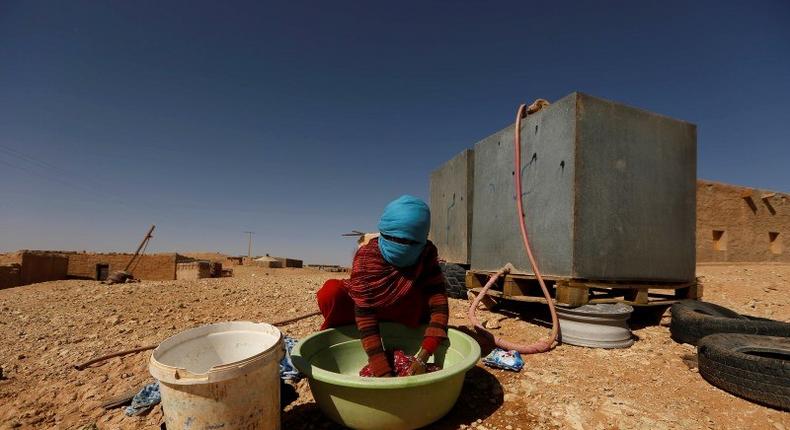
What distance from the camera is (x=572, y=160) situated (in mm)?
3787

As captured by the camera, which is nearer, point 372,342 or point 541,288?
point 372,342

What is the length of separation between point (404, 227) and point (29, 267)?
70.8 ft

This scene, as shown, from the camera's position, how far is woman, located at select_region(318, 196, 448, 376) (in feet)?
7.26

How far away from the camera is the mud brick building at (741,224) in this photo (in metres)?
13.1

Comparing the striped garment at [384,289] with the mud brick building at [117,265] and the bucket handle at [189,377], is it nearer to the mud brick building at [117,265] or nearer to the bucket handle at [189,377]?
the bucket handle at [189,377]

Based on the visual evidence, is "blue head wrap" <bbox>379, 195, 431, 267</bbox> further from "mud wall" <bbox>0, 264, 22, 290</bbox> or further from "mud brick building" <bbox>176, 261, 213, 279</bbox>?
"mud wall" <bbox>0, 264, 22, 290</bbox>

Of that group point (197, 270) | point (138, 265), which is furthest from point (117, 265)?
point (197, 270)

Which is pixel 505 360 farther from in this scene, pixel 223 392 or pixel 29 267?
pixel 29 267

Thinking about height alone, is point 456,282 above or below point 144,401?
above

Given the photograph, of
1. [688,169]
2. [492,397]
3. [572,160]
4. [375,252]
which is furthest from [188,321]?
[688,169]

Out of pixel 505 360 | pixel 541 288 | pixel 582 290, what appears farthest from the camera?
pixel 541 288

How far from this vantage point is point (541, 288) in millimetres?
3992

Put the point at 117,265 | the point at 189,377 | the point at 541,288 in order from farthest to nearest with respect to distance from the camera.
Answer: the point at 117,265 → the point at 541,288 → the point at 189,377

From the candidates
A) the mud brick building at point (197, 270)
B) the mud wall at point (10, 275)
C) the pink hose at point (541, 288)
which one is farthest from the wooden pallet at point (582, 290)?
the mud wall at point (10, 275)
